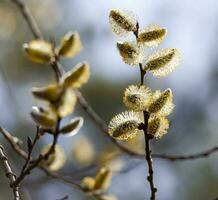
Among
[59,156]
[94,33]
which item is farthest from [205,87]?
[59,156]

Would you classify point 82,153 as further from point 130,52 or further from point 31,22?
point 130,52

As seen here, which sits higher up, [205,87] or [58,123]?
[205,87]

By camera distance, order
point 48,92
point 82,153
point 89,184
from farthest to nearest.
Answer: point 82,153
point 89,184
point 48,92

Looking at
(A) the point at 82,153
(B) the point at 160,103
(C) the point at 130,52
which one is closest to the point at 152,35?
(C) the point at 130,52

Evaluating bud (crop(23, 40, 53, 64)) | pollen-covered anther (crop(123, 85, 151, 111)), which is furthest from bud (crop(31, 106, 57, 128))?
pollen-covered anther (crop(123, 85, 151, 111))

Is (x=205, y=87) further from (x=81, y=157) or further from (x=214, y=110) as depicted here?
(x=81, y=157)

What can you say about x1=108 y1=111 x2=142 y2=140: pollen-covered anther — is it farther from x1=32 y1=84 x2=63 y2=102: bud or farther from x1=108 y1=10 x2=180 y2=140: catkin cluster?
x1=32 y1=84 x2=63 y2=102: bud
